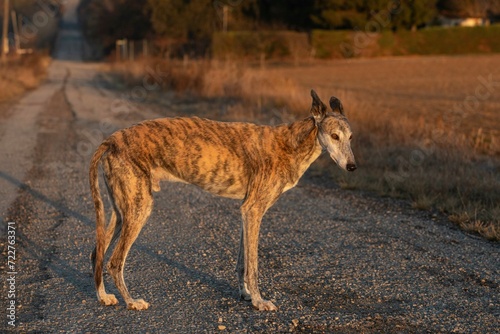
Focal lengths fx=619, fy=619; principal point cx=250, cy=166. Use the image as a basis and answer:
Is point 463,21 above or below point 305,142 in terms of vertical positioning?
above

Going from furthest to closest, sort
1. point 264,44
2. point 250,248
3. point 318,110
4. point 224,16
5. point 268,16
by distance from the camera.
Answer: point 268,16 → point 224,16 → point 264,44 → point 318,110 → point 250,248

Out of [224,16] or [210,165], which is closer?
[210,165]

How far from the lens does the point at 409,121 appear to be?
14.8 m

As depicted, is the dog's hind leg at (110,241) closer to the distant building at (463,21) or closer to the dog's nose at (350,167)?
the dog's nose at (350,167)

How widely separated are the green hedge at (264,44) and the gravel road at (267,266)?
43.0 m

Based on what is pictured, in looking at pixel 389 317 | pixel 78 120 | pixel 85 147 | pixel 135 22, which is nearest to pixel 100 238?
pixel 389 317

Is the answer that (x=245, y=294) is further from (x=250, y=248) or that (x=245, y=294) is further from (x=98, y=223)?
(x=98, y=223)

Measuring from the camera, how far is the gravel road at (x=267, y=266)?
16.7 ft

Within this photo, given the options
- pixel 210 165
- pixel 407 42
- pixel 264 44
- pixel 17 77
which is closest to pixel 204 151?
pixel 210 165

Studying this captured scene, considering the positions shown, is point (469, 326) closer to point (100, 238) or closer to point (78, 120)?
point (100, 238)

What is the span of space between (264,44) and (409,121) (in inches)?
1590

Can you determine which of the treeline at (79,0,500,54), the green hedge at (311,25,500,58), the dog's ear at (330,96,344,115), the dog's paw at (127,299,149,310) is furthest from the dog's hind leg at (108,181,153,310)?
the green hedge at (311,25,500,58)

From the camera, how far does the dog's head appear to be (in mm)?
5633

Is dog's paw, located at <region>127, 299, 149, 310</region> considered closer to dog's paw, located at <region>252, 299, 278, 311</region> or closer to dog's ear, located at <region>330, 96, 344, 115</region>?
dog's paw, located at <region>252, 299, 278, 311</region>
